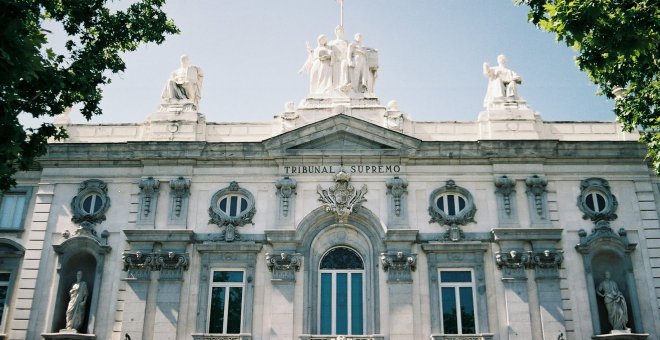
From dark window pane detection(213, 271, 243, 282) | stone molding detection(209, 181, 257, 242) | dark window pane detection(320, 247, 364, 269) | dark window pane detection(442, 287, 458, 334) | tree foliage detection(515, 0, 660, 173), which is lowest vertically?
dark window pane detection(442, 287, 458, 334)

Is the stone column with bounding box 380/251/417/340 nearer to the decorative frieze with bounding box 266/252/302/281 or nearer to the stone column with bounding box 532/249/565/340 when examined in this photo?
the decorative frieze with bounding box 266/252/302/281

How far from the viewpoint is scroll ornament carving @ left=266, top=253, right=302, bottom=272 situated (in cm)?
2233

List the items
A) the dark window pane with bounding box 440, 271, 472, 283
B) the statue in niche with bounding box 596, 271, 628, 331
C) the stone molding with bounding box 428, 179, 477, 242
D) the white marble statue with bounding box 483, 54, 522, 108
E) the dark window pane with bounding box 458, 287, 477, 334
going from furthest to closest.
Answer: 1. the white marble statue with bounding box 483, 54, 522, 108
2. the stone molding with bounding box 428, 179, 477, 242
3. the dark window pane with bounding box 440, 271, 472, 283
4. the dark window pane with bounding box 458, 287, 477, 334
5. the statue in niche with bounding box 596, 271, 628, 331

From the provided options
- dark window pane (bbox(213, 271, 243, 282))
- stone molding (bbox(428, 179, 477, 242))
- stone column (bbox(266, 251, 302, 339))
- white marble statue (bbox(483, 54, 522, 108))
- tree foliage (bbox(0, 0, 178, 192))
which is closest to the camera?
tree foliage (bbox(0, 0, 178, 192))

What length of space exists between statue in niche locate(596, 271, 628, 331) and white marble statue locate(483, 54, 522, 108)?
25.7 feet

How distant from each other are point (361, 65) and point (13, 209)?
1444 centimetres

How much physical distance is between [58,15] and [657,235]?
20614 mm

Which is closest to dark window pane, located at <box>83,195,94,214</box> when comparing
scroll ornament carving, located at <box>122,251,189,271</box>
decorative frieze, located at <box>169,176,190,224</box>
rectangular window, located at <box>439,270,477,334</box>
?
scroll ornament carving, located at <box>122,251,189,271</box>

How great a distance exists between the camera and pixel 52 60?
15.5 meters

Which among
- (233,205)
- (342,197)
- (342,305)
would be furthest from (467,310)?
(233,205)

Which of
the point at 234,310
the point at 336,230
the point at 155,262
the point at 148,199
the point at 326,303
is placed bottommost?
the point at 234,310

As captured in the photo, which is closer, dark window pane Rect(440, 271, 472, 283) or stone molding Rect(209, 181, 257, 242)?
dark window pane Rect(440, 271, 472, 283)

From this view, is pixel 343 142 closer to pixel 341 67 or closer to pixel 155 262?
pixel 341 67

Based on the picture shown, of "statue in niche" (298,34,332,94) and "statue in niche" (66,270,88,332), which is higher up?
"statue in niche" (298,34,332,94)
